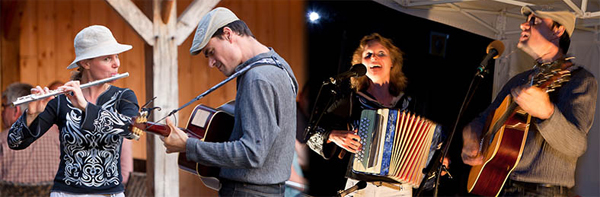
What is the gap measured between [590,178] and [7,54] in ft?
16.4

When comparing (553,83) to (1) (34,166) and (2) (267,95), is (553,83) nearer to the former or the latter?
(2) (267,95)

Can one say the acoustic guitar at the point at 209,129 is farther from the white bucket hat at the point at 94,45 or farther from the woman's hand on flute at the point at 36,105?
the woman's hand on flute at the point at 36,105

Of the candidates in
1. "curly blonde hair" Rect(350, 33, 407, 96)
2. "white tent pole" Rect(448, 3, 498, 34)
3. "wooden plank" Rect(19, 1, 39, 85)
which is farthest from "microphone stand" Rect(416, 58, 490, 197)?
"wooden plank" Rect(19, 1, 39, 85)

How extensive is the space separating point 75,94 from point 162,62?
58.3 inches

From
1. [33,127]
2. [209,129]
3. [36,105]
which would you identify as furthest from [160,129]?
[36,105]

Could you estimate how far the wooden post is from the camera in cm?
439

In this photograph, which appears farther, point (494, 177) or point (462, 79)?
point (462, 79)

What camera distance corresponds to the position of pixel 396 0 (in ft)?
14.2

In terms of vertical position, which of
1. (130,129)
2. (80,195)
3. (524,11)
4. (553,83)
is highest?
(524,11)

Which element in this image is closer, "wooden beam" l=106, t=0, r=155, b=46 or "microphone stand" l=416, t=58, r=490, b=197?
"microphone stand" l=416, t=58, r=490, b=197

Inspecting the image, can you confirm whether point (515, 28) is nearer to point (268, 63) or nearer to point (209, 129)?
point (268, 63)

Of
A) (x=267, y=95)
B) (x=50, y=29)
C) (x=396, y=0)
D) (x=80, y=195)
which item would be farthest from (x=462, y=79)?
(x=50, y=29)

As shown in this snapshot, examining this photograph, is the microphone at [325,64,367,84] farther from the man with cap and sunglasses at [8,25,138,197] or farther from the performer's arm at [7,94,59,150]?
the performer's arm at [7,94,59,150]

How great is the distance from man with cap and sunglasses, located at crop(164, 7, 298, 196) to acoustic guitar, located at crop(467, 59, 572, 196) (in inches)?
58.1
